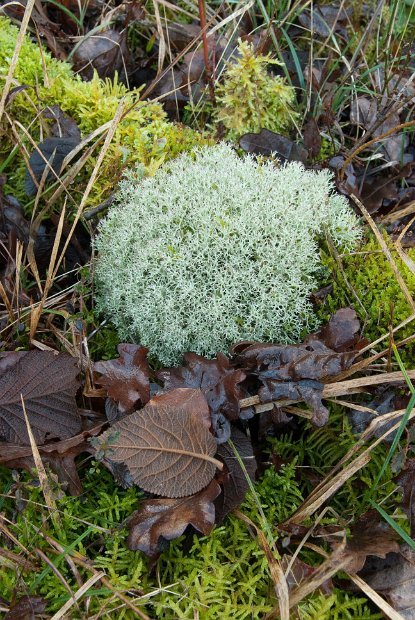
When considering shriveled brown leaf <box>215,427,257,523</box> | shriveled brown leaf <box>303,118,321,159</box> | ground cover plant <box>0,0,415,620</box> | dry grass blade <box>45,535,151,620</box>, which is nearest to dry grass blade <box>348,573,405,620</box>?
ground cover plant <box>0,0,415,620</box>

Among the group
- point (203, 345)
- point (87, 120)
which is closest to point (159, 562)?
point (203, 345)

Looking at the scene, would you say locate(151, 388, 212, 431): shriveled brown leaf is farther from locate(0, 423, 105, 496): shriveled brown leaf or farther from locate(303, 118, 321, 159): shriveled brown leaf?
locate(303, 118, 321, 159): shriveled brown leaf

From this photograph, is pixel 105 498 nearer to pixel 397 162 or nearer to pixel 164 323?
pixel 164 323

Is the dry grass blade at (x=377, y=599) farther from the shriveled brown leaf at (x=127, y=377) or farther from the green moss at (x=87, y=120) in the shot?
the green moss at (x=87, y=120)

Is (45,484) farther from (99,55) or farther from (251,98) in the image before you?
(99,55)

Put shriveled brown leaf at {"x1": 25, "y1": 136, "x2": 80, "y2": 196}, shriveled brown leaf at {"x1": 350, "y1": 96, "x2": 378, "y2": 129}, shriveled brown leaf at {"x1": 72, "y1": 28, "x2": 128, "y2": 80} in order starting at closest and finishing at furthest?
shriveled brown leaf at {"x1": 25, "y1": 136, "x2": 80, "y2": 196} < shriveled brown leaf at {"x1": 350, "y1": 96, "x2": 378, "y2": 129} < shriveled brown leaf at {"x1": 72, "y1": 28, "x2": 128, "y2": 80}
